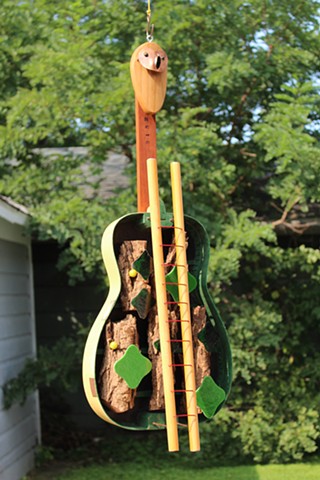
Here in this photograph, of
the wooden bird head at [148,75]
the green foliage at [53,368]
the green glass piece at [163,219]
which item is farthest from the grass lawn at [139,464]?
the wooden bird head at [148,75]

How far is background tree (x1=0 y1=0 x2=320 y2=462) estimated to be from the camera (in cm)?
662

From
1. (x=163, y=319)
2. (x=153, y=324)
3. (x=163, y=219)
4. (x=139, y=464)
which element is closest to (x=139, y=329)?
(x=153, y=324)

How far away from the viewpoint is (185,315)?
12.7ft

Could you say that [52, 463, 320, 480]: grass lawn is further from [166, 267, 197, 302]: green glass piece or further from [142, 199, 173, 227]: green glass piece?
[142, 199, 173, 227]: green glass piece

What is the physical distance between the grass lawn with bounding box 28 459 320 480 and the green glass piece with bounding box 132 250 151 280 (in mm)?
3343

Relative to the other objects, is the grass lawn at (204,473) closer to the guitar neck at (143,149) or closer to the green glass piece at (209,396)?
the green glass piece at (209,396)

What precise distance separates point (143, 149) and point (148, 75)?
15.3 inches

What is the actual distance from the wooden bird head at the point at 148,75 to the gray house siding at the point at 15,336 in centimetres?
221

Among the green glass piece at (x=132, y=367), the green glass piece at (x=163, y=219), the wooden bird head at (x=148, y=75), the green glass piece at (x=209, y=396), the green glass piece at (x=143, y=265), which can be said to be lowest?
the green glass piece at (x=209, y=396)

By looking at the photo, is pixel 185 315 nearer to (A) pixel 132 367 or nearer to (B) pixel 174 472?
(A) pixel 132 367

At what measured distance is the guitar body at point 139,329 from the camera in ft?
12.8

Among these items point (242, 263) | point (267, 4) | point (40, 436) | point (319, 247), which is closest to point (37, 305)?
point (40, 436)

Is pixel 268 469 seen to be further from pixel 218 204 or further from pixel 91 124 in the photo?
pixel 91 124

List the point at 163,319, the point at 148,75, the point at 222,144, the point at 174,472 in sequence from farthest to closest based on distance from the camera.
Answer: the point at 174,472 < the point at 222,144 < the point at 148,75 < the point at 163,319
